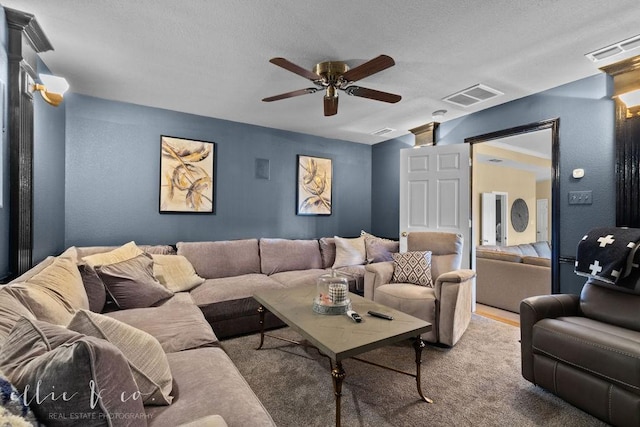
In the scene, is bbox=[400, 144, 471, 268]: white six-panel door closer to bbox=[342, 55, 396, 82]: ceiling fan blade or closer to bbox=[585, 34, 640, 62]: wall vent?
bbox=[585, 34, 640, 62]: wall vent

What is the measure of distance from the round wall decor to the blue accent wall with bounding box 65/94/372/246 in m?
4.59

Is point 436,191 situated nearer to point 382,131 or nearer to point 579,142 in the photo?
point 382,131

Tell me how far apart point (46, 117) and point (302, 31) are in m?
2.25

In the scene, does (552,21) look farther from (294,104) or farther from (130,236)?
(130,236)

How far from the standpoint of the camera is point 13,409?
639 millimetres

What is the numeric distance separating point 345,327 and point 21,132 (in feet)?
8.11

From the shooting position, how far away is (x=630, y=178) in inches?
96.0

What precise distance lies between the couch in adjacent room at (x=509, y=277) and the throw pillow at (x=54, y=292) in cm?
420

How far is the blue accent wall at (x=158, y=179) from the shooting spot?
10.3 ft

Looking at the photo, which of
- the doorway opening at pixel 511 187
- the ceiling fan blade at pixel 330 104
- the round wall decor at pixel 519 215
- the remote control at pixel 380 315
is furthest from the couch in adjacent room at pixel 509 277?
the round wall decor at pixel 519 215

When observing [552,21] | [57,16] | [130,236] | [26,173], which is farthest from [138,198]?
[552,21]

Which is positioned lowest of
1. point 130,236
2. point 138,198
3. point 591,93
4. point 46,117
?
point 130,236

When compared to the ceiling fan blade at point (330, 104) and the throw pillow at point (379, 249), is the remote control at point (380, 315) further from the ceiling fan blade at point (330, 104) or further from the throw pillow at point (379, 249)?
the throw pillow at point (379, 249)

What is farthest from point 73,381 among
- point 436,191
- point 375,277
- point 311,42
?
point 436,191
